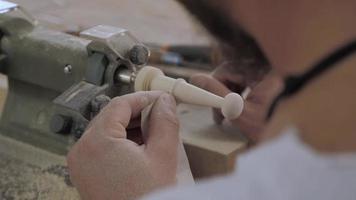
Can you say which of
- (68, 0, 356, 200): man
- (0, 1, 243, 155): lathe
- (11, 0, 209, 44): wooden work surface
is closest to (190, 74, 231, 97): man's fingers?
(0, 1, 243, 155): lathe

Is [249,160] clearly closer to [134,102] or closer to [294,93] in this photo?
[294,93]

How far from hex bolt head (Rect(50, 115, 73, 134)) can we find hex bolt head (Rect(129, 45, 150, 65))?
129 mm

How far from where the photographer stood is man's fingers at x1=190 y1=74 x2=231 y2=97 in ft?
3.73

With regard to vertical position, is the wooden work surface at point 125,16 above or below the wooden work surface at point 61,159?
below

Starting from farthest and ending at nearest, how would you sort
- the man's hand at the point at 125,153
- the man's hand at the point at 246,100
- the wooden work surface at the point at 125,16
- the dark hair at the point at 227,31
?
the wooden work surface at the point at 125,16 → the man's hand at the point at 246,100 → the man's hand at the point at 125,153 → the dark hair at the point at 227,31

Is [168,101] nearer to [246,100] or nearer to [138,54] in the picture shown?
[138,54]

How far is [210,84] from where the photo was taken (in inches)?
45.2

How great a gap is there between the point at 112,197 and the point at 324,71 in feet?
1.60

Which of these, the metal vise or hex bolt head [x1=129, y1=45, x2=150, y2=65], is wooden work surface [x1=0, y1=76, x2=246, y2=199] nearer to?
the metal vise

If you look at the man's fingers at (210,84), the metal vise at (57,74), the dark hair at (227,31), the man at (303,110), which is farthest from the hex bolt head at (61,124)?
the man at (303,110)

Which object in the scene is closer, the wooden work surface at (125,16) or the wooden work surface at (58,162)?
the wooden work surface at (58,162)

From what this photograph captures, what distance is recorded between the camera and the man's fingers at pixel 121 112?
91 centimetres

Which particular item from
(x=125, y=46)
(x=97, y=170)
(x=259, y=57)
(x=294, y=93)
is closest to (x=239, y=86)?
(x=125, y=46)

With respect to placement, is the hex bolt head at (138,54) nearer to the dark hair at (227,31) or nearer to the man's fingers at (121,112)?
the man's fingers at (121,112)
